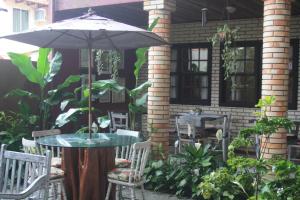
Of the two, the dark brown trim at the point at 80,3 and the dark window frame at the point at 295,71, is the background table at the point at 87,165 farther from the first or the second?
the dark window frame at the point at 295,71

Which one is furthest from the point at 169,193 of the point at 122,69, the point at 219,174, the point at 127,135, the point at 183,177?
the point at 122,69

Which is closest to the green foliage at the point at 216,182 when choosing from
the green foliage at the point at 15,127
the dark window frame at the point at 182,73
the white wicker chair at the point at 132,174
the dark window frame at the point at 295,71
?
the white wicker chair at the point at 132,174

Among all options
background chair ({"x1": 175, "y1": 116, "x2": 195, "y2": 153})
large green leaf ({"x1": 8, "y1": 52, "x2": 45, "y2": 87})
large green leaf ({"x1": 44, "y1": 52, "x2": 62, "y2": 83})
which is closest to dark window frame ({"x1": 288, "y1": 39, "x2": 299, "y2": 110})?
background chair ({"x1": 175, "y1": 116, "x2": 195, "y2": 153})

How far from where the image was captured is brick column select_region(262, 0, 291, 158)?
548 cm

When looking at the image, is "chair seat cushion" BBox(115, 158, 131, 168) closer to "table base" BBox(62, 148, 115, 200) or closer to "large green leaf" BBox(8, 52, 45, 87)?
"table base" BBox(62, 148, 115, 200)

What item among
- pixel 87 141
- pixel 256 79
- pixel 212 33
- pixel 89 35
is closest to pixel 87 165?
pixel 87 141

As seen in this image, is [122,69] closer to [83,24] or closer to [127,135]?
[127,135]

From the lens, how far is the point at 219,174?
411cm

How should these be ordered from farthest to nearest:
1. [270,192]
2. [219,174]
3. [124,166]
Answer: [124,166], [219,174], [270,192]

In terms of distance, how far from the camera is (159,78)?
6625 millimetres

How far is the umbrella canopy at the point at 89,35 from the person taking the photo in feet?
13.5

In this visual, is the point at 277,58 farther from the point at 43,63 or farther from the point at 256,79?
the point at 256,79

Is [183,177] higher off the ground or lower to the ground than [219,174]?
lower

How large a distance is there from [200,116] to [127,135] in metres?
2.72
